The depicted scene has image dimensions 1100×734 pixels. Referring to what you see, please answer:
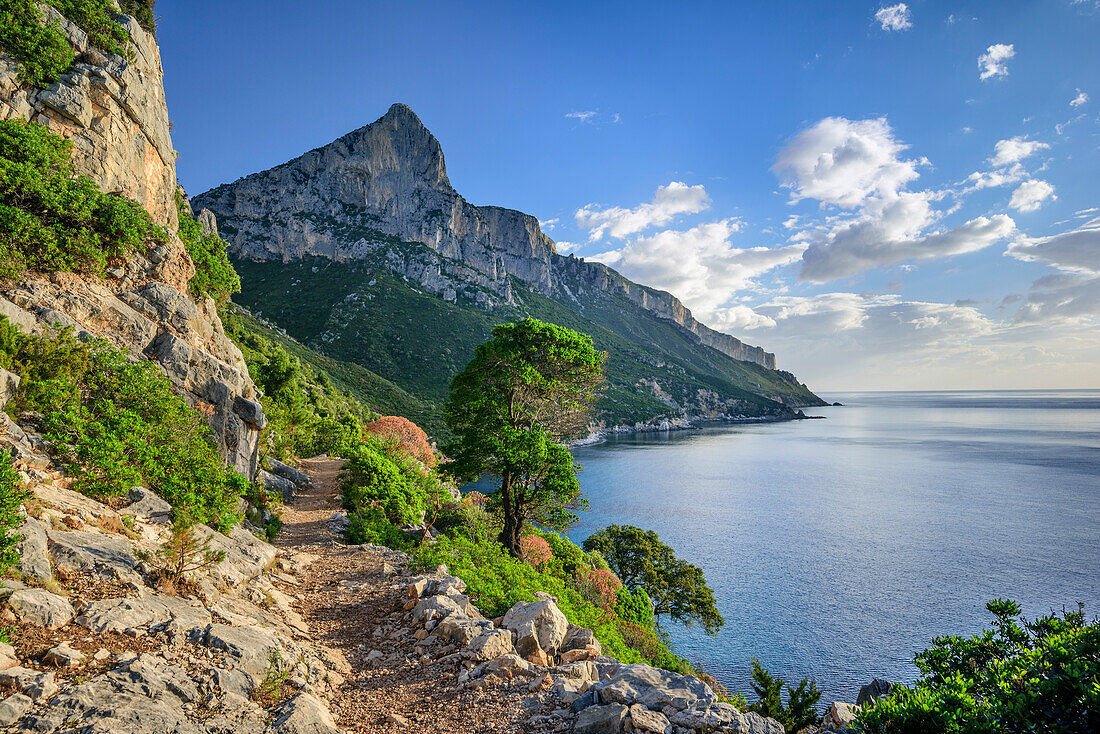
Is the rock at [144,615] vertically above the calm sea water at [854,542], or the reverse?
the rock at [144,615]

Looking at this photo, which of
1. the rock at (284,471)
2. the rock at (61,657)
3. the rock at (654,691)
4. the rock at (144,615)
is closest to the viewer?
the rock at (61,657)

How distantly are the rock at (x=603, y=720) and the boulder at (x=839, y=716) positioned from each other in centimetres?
319

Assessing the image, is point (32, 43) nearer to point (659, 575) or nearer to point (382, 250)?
point (659, 575)

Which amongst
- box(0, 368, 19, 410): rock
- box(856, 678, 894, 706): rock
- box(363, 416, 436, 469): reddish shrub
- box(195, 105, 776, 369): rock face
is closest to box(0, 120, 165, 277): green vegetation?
box(0, 368, 19, 410): rock

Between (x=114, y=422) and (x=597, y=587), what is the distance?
→ 1758cm

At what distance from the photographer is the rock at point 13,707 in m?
3.56

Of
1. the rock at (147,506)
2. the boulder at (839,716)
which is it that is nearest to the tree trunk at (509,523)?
the rock at (147,506)

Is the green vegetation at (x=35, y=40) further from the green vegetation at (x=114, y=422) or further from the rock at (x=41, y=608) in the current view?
the rock at (x=41, y=608)

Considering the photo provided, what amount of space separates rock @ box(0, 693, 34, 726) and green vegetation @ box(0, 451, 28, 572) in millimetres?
1817

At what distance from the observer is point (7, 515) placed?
510 cm

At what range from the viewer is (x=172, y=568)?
6891mm

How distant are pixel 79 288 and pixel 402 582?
10.8 meters

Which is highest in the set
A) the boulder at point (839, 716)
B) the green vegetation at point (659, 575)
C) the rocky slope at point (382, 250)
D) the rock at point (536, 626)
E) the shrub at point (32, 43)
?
the rocky slope at point (382, 250)

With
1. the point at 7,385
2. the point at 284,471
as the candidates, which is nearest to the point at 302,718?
the point at 7,385
